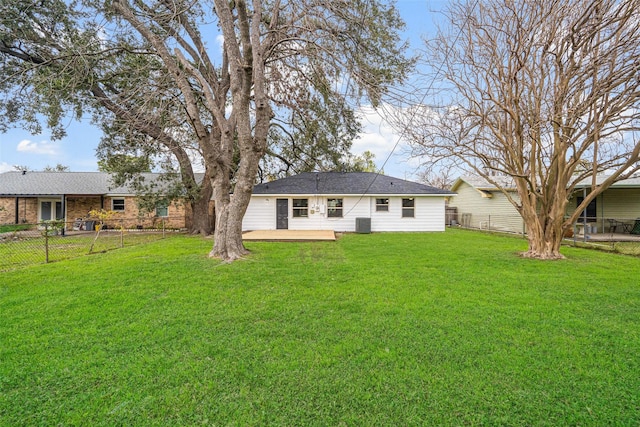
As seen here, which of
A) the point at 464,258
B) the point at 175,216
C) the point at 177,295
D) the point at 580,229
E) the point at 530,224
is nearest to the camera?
the point at 177,295

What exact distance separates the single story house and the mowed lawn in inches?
437

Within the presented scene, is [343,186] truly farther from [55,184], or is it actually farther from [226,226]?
[55,184]

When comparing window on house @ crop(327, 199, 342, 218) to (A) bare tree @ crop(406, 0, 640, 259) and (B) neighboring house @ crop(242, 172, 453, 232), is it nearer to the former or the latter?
(B) neighboring house @ crop(242, 172, 453, 232)

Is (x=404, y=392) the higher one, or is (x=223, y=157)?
(x=223, y=157)

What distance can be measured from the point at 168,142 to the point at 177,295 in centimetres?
866

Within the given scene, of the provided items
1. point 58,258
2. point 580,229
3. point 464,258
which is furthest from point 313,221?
point 580,229

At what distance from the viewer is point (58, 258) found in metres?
8.87

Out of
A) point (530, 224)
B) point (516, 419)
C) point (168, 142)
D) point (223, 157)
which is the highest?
point (168, 142)

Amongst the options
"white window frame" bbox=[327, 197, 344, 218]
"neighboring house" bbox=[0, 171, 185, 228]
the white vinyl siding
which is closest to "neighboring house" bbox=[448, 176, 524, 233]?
the white vinyl siding

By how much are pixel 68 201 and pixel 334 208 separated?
18.2 m

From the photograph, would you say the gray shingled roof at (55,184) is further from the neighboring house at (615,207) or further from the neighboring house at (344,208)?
the neighboring house at (615,207)

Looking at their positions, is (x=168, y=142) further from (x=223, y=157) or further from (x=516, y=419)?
(x=516, y=419)

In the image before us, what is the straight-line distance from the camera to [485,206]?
64.5 feet

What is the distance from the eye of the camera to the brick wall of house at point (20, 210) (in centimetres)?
1920
